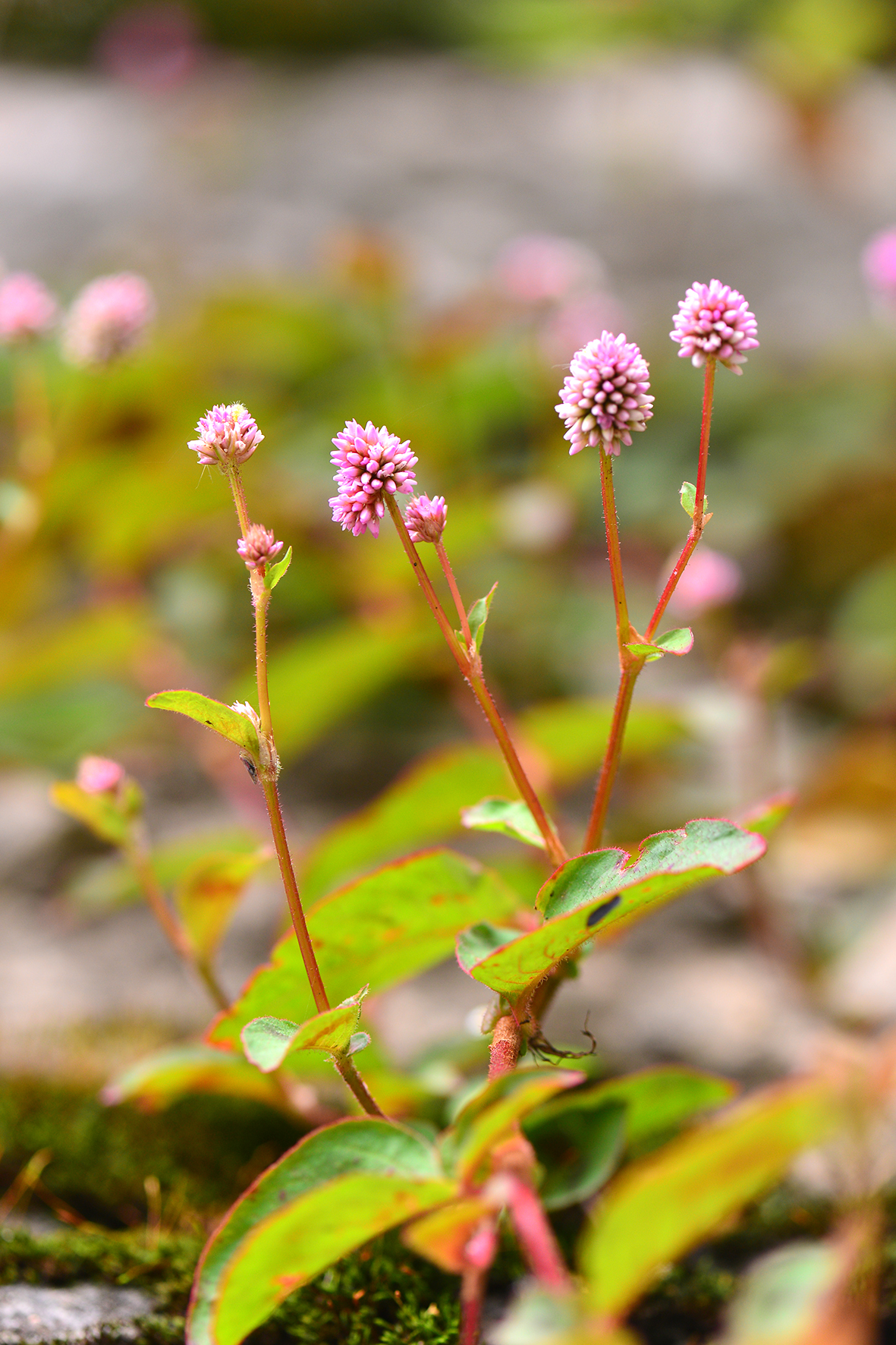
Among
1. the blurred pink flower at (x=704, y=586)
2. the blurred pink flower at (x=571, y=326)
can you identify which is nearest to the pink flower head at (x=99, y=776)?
the blurred pink flower at (x=704, y=586)

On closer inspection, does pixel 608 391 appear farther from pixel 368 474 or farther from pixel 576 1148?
pixel 576 1148

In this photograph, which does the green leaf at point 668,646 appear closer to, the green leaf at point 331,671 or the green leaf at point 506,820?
the green leaf at point 506,820

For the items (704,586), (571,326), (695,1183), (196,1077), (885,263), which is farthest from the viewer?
(571,326)

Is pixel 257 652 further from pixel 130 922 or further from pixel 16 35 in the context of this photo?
pixel 16 35

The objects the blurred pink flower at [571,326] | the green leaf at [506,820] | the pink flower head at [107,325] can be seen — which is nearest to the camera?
the green leaf at [506,820]

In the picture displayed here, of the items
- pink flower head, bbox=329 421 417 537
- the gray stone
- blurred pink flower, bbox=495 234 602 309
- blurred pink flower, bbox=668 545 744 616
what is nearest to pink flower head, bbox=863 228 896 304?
blurred pink flower, bbox=668 545 744 616


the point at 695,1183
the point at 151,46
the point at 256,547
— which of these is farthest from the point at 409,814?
the point at 151,46
